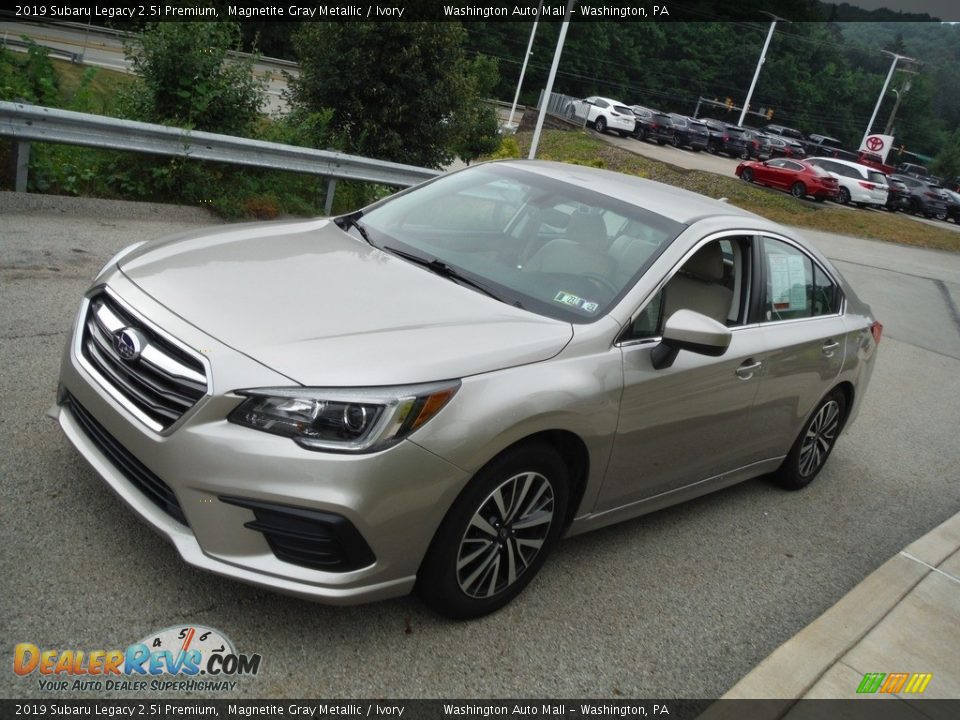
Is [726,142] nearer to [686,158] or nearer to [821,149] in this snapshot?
[686,158]

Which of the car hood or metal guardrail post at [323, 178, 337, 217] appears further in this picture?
metal guardrail post at [323, 178, 337, 217]

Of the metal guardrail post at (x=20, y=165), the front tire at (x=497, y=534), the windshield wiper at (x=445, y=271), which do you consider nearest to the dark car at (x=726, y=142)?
the metal guardrail post at (x=20, y=165)

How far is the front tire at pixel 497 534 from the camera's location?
3486 mm

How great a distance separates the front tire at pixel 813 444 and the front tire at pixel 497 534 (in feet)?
8.05

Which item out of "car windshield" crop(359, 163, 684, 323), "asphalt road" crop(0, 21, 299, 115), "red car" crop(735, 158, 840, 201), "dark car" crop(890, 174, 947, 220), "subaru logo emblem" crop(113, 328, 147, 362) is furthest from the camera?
"dark car" crop(890, 174, 947, 220)

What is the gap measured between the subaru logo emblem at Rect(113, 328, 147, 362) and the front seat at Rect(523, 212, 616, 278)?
5.73 ft

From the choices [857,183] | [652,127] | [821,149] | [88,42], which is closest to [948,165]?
[821,149]

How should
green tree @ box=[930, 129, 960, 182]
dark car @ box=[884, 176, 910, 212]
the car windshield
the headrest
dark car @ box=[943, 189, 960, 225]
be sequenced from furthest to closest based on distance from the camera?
green tree @ box=[930, 129, 960, 182] < dark car @ box=[943, 189, 960, 225] < dark car @ box=[884, 176, 910, 212] < the headrest < the car windshield

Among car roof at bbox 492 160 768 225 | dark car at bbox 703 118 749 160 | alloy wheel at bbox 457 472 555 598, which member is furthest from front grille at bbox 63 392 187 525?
dark car at bbox 703 118 749 160

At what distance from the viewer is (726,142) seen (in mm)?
55688

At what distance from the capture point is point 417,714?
3.21m

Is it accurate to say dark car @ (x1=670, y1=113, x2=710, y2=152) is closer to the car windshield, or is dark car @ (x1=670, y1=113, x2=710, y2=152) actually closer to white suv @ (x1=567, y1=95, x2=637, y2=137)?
white suv @ (x1=567, y1=95, x2=637, y2=137)

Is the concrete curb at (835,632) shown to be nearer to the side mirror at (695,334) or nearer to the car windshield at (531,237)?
the side mirror at (695,334)

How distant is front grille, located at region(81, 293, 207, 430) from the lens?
326cm
